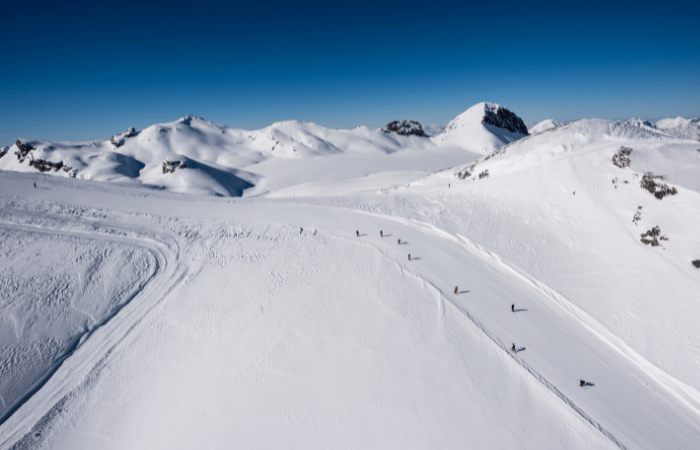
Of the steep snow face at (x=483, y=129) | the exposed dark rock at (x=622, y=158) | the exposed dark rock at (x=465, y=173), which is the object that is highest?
the steep snow face at (x=483, y=129)

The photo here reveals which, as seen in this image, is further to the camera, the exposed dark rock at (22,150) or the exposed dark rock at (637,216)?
the exposed dark rock at (22,150)

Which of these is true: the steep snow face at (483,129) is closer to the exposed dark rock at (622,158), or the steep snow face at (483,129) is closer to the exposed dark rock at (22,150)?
the exposed dark rock at (622,158)

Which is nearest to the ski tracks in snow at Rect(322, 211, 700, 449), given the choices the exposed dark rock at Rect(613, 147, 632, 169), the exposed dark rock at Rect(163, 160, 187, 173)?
the exposed dark rock at Rect(613, 147, 632, 169)

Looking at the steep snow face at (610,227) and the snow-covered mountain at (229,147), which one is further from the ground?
the snow-covered mountain at (229,147)

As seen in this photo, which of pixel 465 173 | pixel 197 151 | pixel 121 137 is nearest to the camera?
pixel 465 173

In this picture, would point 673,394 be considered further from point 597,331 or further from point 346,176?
point 346,176

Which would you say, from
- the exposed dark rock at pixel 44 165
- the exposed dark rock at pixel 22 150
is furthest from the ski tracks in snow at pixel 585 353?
the exposed dark rock at pixel 22 150

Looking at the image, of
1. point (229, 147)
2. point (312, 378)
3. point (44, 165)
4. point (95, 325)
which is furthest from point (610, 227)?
point (44, 165)

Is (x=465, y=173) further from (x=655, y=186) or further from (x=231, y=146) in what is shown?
(x=231, y=146)
